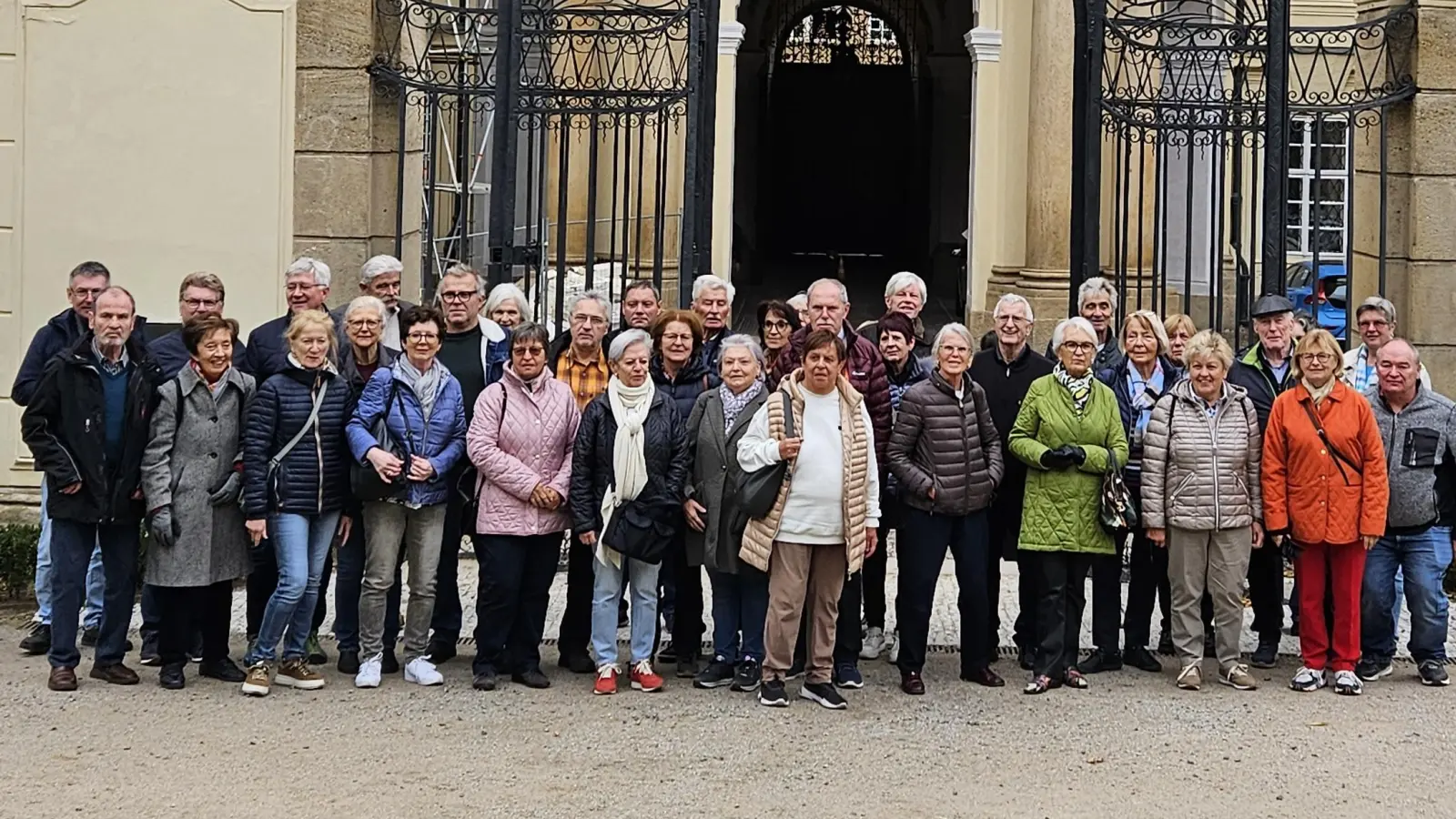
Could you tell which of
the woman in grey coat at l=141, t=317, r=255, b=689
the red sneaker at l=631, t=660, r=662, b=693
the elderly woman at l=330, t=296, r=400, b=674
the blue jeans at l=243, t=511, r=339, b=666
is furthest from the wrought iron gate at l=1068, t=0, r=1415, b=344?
the woman in grey coat at l=141, t=317, r=255, b=689

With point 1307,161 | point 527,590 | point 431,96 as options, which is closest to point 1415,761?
point 527,590

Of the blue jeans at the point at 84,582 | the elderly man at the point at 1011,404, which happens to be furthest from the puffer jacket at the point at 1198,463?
the blue jeans at the point at 84,582

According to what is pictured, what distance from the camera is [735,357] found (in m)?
7.07

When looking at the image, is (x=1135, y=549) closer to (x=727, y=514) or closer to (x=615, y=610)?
(x=727, y=514)

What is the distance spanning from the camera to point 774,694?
694cm

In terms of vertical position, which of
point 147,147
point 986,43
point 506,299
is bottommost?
point 506,299

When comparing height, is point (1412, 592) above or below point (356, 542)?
below

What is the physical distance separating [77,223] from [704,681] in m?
4.52

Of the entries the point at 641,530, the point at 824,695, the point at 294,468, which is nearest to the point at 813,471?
the point at 641,530

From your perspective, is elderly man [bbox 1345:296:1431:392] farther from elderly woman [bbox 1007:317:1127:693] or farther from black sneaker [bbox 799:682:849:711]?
black sneaker [bbox 799:682:849:711]

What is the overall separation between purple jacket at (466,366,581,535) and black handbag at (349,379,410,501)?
263mm

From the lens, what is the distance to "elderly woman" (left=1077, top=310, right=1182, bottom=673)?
7523mm

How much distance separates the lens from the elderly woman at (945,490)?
7141 mm

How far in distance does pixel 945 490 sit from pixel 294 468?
2.45m
